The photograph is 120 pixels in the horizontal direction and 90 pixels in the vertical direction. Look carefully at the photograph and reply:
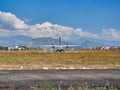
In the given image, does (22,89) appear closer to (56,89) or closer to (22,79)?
(56,89)

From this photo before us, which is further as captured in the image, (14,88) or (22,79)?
(22,79)

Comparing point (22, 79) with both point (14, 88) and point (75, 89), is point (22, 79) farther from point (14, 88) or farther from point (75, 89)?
point (75, 89)

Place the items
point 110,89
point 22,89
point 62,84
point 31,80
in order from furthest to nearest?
1. point 31,80
2. point 62,84
3. point 22,89
4. point 110,89

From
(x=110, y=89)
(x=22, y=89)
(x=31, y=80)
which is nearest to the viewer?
(x=110, y=89)

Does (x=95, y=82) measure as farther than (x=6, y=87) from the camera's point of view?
Yes

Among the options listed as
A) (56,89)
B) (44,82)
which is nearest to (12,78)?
(44,82)

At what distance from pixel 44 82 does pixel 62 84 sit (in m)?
1.07

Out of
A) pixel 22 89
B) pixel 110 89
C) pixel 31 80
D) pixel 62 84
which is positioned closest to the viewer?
pixel 110 89

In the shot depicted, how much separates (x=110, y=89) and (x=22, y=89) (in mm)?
3443

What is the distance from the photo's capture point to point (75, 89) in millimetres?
13703

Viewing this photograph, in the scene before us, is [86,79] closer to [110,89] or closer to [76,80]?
[76,80]

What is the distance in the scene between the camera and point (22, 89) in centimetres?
1450

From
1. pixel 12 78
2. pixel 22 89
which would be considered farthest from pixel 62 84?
pixel 12 78

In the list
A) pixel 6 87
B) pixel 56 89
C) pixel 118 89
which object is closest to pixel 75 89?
pixel 56 89
